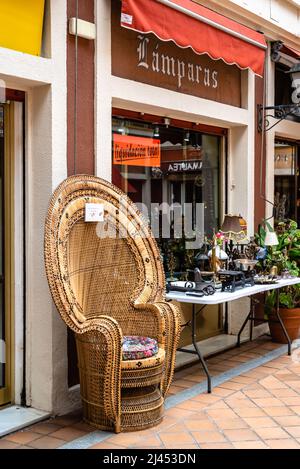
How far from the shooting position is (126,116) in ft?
18.6

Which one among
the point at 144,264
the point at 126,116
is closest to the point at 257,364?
→ the point at 144,264

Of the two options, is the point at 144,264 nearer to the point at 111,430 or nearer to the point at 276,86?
the point at 111,430

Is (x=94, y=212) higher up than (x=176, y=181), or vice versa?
(x=176, y=181)

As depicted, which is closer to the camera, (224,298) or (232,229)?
(224,298)

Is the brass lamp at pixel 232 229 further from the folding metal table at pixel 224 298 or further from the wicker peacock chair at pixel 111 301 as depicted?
the wicker peacock chair at pixel 111 301

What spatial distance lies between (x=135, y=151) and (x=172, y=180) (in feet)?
2.23

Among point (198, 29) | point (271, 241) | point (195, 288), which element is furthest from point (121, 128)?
point (271, 241)

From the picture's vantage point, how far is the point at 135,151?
5.91 metres

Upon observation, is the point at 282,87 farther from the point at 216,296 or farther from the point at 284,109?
the point at 216,296

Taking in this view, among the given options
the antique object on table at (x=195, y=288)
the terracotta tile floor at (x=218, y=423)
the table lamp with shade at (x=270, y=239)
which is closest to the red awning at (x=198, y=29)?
the table lamp with shade at (x=270, y=239)

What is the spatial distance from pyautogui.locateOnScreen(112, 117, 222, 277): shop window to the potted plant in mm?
716

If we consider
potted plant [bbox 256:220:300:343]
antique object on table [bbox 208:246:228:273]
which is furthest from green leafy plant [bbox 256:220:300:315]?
antique object on table [bbox 208:246:228:273]
